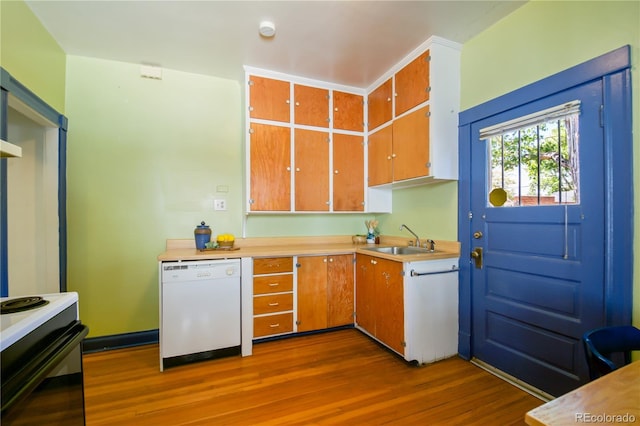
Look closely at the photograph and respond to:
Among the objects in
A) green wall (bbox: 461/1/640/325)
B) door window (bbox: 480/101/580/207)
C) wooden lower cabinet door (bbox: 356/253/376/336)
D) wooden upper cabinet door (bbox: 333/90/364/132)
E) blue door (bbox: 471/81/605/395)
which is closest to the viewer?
green wall (bbox: 461/1/640/325)

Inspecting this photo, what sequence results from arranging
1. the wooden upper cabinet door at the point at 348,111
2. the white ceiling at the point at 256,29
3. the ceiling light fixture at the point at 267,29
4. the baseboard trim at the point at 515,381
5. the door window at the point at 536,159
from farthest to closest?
the wooden upper cabinet door at the point at 348,111 → the ceiling light fixture at the point at 267,29 → the white ceiling at the point at 256,29 → the baseboard trim at the point at 515,381 → the door window at the point at 536,159

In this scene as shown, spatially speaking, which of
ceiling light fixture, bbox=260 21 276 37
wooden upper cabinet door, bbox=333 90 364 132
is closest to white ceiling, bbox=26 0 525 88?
ceiling light fixture, bbox=260 21 276 37

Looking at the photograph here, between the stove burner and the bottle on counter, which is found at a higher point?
the bottle on counter

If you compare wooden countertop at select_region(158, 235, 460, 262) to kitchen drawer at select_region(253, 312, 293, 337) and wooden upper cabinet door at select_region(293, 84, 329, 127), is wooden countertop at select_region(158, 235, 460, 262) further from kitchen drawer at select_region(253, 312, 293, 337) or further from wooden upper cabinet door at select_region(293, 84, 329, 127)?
wooden upper cabinet door at select_region(293, 84, 329, 127)

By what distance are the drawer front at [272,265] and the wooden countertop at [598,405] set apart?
2168 mm

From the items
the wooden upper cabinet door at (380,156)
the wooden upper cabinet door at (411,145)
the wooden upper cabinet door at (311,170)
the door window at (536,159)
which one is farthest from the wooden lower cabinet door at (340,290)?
the door window at (536,159)

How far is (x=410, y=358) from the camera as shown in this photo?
7.31 ft

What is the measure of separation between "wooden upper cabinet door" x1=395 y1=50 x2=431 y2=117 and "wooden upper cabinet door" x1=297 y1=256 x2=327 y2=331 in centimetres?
172

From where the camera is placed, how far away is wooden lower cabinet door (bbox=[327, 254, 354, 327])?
286 cm

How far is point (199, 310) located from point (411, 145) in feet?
7.84

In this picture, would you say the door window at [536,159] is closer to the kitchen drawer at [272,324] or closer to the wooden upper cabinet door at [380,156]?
the wooden upper cabinet door at [380,156]

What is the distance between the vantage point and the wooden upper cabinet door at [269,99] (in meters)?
2.76

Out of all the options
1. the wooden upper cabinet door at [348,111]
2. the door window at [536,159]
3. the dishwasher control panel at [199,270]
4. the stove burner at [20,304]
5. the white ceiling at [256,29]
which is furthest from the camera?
the wooden upper cabinet door at [348,111]

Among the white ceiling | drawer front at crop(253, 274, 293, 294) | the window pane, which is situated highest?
the white ceiling
